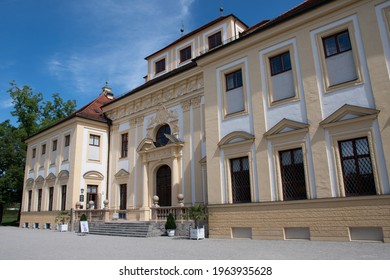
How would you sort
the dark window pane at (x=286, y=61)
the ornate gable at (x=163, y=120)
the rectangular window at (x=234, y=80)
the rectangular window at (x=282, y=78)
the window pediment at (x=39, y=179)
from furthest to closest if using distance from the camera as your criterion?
the window pediment at (x=39, y=179) < the ornate gable at (x=163, y=120) < the rectangular window at (x=234, y=80) < the dark window pane at (x=286, y=61) < the rectangular window at (x=282, y=78)

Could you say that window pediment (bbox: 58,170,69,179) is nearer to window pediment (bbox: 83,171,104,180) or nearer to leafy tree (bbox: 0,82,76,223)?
window pediment (bbox: 83,171,104,180)

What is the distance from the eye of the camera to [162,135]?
21.1 meters

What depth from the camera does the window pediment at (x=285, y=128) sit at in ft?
40.1

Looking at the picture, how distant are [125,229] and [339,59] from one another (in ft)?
43.5

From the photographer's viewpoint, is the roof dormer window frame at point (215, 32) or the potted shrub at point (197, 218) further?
the roof dormer window frame at point (215, 32)

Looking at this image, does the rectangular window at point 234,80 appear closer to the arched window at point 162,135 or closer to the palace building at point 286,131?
the palace building at point 286,131

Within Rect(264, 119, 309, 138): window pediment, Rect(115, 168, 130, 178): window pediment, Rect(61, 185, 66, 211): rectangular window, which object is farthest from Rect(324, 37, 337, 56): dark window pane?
Rect(61, 185, 66, 211): rectangular window

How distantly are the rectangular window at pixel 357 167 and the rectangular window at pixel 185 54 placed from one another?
14.7 meters

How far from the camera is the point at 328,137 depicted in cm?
1158

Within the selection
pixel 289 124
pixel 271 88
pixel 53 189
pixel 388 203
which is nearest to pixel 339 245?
pixel 388 203

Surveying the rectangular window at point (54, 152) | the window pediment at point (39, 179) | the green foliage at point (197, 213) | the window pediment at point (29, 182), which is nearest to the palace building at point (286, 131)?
the green foliage at point (197, 213)

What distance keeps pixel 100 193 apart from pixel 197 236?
12605 mm

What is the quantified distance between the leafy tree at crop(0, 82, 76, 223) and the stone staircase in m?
16.2

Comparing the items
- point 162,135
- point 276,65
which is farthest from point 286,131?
point 162,135
